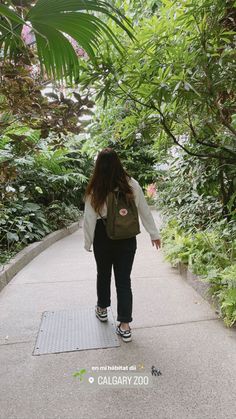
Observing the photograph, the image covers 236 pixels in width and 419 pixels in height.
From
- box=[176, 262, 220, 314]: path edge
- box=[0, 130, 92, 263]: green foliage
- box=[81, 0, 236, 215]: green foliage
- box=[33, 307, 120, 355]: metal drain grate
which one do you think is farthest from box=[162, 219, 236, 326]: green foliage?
box=[0, 130, 92, 263]: green foliage

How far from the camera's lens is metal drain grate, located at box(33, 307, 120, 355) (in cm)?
255

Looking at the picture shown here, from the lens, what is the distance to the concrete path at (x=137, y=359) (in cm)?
189

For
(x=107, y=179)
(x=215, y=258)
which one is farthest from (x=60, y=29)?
(x=215, y=258)

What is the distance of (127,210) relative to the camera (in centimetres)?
257

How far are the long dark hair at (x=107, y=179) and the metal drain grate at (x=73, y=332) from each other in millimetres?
1084

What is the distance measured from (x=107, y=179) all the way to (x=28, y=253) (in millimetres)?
2922

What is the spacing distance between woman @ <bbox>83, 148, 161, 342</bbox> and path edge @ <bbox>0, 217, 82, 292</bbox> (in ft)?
5.78

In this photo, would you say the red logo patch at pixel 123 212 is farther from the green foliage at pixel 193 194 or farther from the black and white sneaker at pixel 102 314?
the green foliage at pixel 193 194

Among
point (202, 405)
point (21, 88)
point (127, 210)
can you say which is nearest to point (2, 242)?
point (127, 210)

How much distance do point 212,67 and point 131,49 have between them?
26.2 inches

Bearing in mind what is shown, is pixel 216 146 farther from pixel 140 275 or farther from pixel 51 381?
pixel 51 381

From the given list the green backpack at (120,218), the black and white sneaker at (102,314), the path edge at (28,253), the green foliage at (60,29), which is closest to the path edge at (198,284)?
the black and white sneaker at (102,314)

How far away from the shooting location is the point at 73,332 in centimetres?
278

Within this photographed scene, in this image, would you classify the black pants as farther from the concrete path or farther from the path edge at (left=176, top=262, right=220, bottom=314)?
the path edge at (left=176, top=262, right=220, bottom=314)
